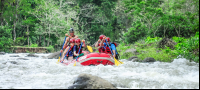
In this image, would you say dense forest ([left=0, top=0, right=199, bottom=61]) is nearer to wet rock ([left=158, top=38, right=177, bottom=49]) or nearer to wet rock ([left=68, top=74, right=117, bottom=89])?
wet rock ([left=158, top=38, right=177, bottom=49])

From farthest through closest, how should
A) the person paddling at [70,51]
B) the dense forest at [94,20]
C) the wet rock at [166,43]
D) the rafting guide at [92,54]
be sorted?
the dense forest at [94,20] → the wet rock at [166,43] → the person paddling at [70,51] → the rafting guide at [92,54]

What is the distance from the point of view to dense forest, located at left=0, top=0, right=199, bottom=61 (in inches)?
668

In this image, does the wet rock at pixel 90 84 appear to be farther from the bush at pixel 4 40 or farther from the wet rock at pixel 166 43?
the bush at pixel 4 40

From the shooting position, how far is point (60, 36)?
25.3 m

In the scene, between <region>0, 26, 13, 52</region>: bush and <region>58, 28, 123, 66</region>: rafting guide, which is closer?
<region>58, 28, 123, 66</region>: rafting guide

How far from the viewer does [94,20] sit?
31953 millimetres

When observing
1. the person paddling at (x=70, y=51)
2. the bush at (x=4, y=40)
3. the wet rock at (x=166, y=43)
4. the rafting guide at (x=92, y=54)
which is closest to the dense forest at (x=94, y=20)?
the bush at (x=4, y=40)

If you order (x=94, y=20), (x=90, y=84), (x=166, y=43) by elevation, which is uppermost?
(x=94, y=20)

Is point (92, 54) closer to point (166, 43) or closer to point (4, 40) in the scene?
point (166, 43)

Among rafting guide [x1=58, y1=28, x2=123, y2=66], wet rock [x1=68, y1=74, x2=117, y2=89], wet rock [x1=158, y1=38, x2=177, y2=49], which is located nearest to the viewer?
wet rock [x1=68, y1=74, x2=117, y2=89]

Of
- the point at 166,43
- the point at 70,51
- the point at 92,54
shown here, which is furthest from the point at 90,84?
the point at 166,43

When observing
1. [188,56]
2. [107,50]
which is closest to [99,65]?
[107,50]

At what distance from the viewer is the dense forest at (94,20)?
668 inches

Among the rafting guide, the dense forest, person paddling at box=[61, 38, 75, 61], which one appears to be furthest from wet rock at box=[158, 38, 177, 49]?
person paddling at box=[61, 38, 75, 61]
